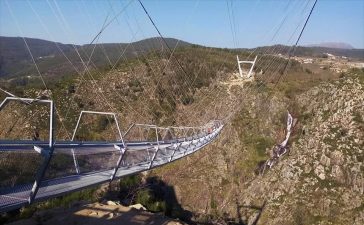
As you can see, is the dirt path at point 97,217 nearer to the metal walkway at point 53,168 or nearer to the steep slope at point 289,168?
the steep slope at point 289,168

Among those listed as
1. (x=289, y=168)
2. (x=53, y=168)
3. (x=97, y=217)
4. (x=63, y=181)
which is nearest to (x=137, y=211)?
(x=97, y=217)

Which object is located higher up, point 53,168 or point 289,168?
point 53,168

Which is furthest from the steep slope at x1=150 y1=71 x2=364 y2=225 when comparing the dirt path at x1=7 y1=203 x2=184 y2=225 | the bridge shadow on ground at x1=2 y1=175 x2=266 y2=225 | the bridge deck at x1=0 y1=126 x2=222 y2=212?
the bridge deck at x1=0 y1=126 x2=222 y2=212

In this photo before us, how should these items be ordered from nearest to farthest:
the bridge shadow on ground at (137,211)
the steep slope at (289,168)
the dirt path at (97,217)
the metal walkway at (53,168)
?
1. the metal walkway at (53,168)
2. the dirt path at (97,217)
3. the bridge shadow on ground at (137,211)
4. the steep slope at (289,168)

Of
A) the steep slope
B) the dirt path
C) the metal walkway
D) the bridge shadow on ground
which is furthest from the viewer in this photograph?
the steep slope

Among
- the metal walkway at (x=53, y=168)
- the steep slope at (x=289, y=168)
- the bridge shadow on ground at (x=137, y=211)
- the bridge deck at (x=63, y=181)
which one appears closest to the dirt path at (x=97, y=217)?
the bridge shadow on ground at (x=137, y=211)

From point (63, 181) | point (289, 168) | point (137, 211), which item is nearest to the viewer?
point (63, 181)

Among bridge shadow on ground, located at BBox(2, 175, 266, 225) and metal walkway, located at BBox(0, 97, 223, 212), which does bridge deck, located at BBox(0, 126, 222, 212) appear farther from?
bridge shadow on ground, located at BBox(2, 175, 266, 225)

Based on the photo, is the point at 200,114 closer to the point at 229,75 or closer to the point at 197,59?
the point at 229,75

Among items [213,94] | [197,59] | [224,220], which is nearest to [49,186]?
[224,220]

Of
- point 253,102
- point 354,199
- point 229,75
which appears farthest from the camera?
point 229,75

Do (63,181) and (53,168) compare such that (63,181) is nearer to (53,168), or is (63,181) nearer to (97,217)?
(53,168)
